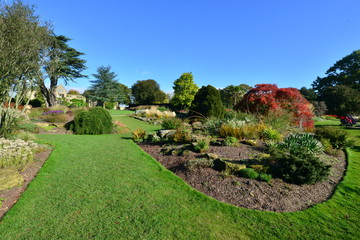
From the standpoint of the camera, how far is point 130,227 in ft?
8.27

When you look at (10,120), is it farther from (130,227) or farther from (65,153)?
(130,227)

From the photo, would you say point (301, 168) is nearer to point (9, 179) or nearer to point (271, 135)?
point (271, 135)

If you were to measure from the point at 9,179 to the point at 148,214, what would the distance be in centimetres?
311

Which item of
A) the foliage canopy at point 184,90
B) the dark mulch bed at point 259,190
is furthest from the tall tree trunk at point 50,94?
the dark mulch bed at point 259,190

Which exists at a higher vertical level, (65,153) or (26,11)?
(26,11)

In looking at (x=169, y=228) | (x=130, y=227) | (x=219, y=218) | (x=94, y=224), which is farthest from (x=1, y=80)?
(x=219, y=218)

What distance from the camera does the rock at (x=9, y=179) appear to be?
141 inches

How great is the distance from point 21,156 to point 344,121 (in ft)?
72.9

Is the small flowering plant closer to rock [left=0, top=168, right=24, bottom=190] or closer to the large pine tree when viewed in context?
rock [left=0, top=168, right=24, bottom=190]

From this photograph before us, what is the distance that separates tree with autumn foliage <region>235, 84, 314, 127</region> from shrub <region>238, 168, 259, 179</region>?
7.19 meters

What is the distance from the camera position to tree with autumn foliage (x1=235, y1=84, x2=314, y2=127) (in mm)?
10320

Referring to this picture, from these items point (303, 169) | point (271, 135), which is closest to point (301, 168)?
point (303, 169)

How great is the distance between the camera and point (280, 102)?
428 inches

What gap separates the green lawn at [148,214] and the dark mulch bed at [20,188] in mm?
167
